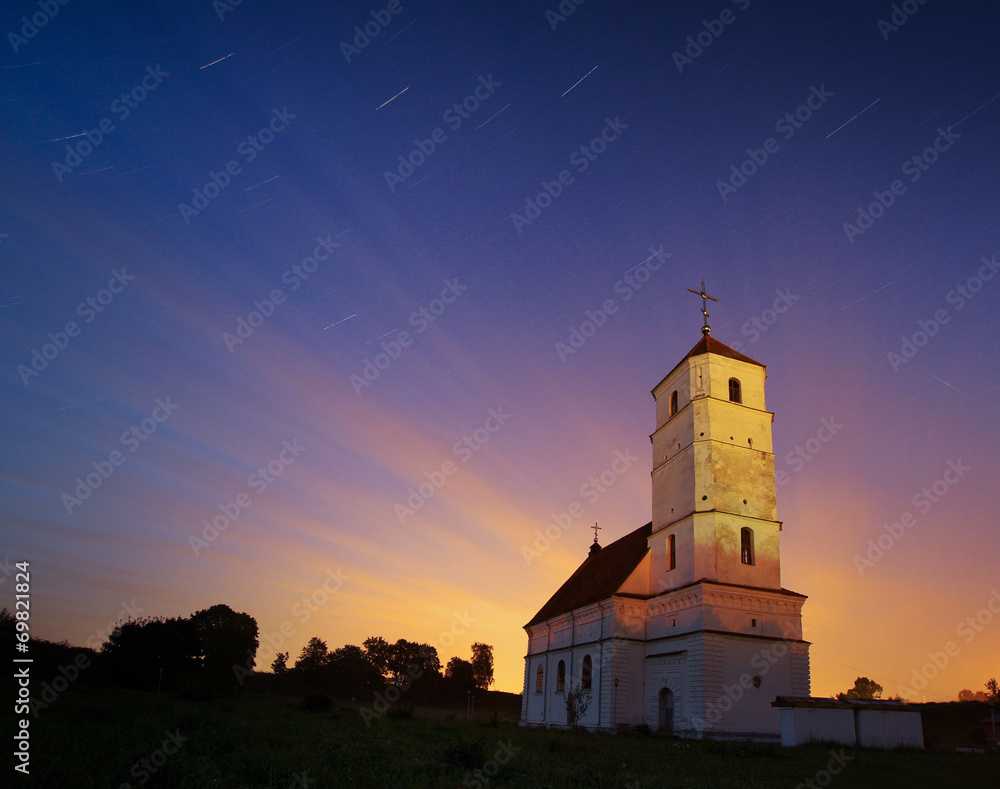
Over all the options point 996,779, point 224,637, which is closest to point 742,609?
point 996,779

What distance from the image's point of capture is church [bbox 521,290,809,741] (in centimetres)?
2794

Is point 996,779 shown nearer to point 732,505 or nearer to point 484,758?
point 484,758

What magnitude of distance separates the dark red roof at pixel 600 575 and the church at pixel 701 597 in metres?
0.28

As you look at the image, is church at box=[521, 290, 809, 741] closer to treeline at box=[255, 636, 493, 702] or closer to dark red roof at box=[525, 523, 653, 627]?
dark red roof at box=[525, 523, 653, 627]

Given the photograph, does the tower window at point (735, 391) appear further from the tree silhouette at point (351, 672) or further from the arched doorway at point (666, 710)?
the tree silhouette at point (351, 672)

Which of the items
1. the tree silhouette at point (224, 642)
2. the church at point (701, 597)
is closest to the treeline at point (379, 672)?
the tree silhouette at point (224, 642)

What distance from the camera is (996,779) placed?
1226cm

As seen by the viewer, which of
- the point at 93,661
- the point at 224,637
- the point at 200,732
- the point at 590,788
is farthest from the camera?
the point at 224,637

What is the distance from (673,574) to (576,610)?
8.70m

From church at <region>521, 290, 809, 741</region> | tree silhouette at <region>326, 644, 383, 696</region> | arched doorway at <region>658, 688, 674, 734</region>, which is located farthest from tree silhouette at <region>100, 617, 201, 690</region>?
arched doorway at <region>658, 688, 674, 734</region>

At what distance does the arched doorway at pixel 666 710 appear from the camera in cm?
3005

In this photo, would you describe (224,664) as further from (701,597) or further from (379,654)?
(701,597)

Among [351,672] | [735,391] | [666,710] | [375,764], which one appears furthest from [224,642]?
[375,764]

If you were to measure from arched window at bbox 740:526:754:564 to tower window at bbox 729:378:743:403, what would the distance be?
7373mm
